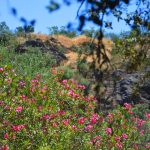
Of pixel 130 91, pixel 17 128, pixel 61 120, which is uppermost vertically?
pixel 130 91

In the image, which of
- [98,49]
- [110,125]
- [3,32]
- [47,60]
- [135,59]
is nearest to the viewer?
[98,49]

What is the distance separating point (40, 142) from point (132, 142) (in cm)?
311

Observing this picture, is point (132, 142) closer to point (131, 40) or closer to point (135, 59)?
point (131, 40)

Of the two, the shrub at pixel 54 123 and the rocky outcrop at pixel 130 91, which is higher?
the rocky outcrop at pixel 130 91

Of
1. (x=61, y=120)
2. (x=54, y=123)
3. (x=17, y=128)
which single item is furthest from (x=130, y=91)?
(x=17, y=128)

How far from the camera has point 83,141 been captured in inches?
377

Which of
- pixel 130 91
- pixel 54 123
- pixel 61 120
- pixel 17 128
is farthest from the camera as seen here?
pixel 130 91

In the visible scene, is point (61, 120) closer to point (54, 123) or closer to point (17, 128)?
point (54, 123)

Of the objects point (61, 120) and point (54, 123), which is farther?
point (61, 120)

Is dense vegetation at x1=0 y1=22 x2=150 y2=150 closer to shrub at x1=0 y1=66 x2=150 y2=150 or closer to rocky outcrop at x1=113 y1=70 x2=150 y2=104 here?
shrub at x1=0 y1=66 x2=150 y2=150

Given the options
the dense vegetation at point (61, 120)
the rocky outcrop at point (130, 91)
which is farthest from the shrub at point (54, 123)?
the rocky outcrop at point (130, 91)

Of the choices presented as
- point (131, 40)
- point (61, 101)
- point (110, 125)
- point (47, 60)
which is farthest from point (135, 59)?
point (47, 60)

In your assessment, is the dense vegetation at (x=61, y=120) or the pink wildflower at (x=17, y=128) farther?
the pink wildflower at (x=17, y=128)

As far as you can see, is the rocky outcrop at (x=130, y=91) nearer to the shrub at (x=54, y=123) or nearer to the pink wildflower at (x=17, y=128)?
the shrub at (x=54, y=123)
